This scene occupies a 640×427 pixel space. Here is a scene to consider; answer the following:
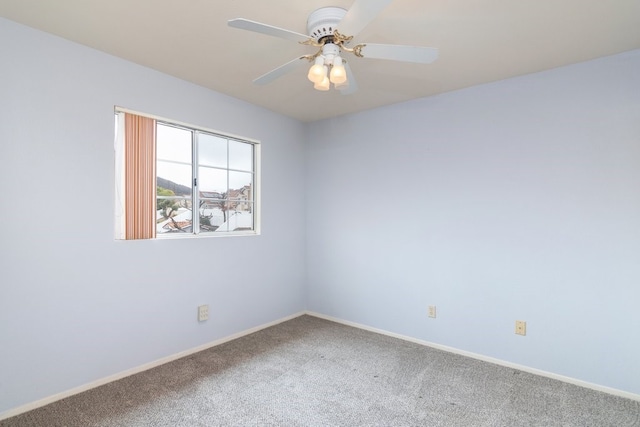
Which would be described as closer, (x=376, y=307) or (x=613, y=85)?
(x=613, y=85)

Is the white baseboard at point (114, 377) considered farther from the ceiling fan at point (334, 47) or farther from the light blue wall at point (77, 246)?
the ceiling fan at point (334, 47)

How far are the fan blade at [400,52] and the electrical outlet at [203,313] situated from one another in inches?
96.7

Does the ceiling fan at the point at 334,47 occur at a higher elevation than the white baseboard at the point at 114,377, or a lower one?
higher

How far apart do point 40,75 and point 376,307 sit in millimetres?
3330

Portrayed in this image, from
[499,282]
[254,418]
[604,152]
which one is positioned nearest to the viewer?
[254,418]

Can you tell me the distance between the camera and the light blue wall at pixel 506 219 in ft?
7.66

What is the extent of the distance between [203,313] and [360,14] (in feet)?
8.70

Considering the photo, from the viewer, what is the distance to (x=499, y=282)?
9.09 ft

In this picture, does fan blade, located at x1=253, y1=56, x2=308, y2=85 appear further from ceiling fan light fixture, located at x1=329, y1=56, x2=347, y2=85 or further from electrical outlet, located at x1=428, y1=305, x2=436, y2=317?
electrical outlet, located at x1=428, y1=305, x2=436, y2=317

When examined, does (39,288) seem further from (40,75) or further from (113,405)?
(40,75)

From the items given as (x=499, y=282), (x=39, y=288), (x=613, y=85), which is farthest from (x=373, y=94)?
(x=39, y=288)

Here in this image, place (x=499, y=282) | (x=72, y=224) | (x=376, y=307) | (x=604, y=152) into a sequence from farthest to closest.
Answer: (x=376, y=307), (x=499, y=282), (x=604, y=152), (x=72, y=224)

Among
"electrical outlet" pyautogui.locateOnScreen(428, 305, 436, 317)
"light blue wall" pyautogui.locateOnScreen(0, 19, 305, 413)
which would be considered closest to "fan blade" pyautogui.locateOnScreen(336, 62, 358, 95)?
"light blue wall" pyautogui.locateOnScreen(0, 19, 305, 413)

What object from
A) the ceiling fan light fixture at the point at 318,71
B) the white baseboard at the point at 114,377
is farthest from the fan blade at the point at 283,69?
the white baseboard at the point at 114,377
